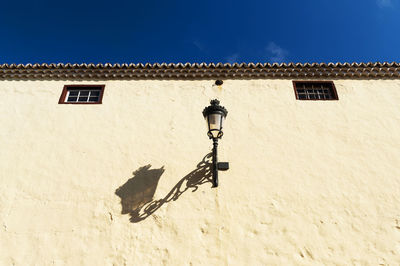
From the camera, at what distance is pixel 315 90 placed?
6.07 metres

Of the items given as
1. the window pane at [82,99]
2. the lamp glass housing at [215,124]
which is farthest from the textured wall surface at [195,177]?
the lamp glass housing at [215,124]

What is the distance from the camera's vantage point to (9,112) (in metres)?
5.71

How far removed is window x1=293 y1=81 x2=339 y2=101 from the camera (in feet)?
19.4

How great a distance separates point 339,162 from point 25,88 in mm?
6738

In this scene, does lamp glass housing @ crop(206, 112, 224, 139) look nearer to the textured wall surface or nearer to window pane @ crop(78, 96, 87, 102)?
the textured wall surface

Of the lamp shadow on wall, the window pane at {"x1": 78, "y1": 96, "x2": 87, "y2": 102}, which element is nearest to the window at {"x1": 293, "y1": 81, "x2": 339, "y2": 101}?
the lamp shadow on wall

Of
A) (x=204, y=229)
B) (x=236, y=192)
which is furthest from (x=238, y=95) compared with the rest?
(x=204, y=229)

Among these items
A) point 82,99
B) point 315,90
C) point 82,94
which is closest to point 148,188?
point 82,99

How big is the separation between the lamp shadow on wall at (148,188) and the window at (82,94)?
2.16 metres

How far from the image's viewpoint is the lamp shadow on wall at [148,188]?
177 inches

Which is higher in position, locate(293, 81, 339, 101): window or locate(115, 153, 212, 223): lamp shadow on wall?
locate(293, 81, 339, 101): window

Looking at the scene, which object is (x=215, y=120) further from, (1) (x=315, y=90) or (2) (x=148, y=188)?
(1) (x=315, y=90)

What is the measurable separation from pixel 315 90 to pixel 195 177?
11.3 feet

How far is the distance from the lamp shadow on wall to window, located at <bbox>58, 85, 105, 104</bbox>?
2163mm
